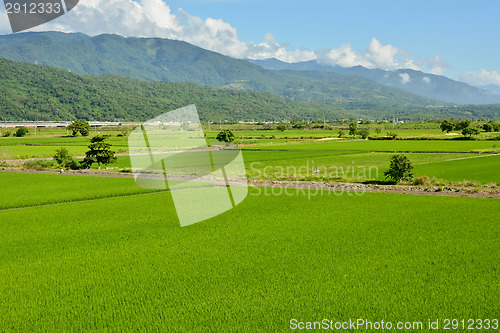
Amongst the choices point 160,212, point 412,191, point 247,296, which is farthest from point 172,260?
point 412,191

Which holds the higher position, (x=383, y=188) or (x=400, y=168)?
(x=400, y=168)

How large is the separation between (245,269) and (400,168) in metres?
22.3

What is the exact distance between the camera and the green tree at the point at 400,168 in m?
30.8

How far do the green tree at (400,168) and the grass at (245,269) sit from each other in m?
10.0

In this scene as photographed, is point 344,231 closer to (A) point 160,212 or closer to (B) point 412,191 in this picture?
(A) point 160,212

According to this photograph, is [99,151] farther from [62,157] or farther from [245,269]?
[245,269]

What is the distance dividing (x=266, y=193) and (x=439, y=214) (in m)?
A: 11.7

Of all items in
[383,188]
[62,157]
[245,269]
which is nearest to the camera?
[245,269]

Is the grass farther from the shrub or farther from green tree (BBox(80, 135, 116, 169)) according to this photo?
the shrub

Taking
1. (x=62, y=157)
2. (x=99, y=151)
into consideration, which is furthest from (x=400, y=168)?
(x=62, y=157)

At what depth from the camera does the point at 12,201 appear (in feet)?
83.9

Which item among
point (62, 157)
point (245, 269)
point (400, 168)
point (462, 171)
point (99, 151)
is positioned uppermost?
point (99, 151)

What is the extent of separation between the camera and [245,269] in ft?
39.7

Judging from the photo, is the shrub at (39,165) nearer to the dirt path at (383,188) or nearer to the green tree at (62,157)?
the green tree at (62,157)
